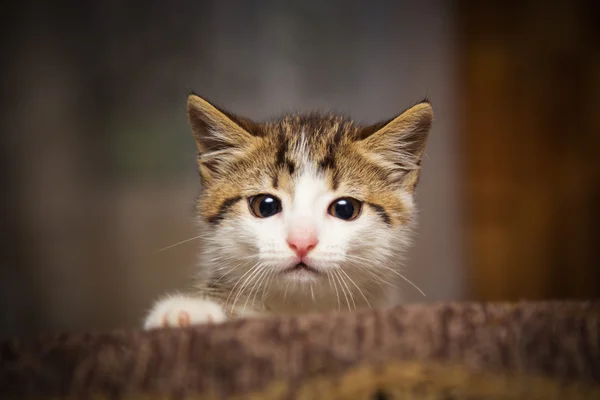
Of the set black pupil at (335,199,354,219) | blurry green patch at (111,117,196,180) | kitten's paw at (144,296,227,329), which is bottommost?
kitten's paw at (144,296,227,329)

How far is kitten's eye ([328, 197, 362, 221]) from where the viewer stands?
105 centimetres

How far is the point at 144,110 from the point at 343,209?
4.31 ft

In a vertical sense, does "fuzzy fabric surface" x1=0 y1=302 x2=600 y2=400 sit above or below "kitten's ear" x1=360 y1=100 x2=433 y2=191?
below

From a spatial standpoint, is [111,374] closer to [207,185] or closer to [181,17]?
[207,185]

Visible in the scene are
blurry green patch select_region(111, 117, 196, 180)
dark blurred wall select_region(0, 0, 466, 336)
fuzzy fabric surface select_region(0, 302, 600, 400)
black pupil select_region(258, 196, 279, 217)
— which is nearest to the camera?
fuzzy fabric surface select_region(0, 302, 600, 400)

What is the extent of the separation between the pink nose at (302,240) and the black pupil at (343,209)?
12 cm

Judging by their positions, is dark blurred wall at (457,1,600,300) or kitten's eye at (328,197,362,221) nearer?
kitten's eye at (328,197,362,221)

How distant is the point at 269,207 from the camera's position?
1.06 meters

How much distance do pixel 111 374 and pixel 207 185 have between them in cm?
60

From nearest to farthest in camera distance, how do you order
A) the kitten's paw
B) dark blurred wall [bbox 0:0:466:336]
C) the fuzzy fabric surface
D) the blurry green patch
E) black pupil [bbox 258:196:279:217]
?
the fuzzy fabric surface < the kitten's paw < black pupil [bbox 258:196:279:217] < dark blurred wall [bbox 0:0:466:336] < the blurry green patch

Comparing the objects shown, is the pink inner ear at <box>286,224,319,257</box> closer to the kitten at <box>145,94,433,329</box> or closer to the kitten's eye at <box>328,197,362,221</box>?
the kitten at <box>145,94,433,329</box>

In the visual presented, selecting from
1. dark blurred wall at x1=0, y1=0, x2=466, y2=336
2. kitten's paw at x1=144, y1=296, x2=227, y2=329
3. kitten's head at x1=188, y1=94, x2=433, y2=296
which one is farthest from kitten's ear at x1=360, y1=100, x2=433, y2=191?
dark blurred wall at x1=0, y1=0, x2=466, y2=336

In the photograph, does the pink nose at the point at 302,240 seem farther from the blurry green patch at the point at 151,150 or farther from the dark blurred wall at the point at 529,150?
the dark blurred wall at the point at 529,150

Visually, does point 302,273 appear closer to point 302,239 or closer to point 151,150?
point 302,239
